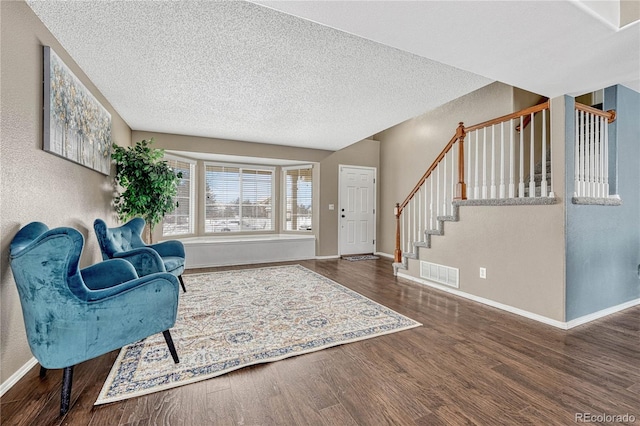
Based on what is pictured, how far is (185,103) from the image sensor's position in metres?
3.47

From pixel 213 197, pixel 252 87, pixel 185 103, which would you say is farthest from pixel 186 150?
pixel 252 87

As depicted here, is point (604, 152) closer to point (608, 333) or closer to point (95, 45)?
point (608, 333)

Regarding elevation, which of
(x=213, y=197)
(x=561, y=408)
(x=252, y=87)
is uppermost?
(x=252, y=87)

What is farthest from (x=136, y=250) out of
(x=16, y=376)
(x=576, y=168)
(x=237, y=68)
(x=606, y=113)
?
(x=606, y=113)

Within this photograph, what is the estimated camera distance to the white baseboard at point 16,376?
1.63 metres

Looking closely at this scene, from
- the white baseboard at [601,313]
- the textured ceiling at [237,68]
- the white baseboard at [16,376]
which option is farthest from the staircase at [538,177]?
the white baseboard at [16,376]

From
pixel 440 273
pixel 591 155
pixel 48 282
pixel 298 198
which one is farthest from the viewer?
pixel 298 198

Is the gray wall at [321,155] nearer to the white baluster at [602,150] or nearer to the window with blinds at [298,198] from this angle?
the window with blinds at [298,198]

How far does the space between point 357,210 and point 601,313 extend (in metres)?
4.33

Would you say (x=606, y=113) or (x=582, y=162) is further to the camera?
(x=606, y=113)

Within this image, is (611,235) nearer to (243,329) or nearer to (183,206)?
(243,329)

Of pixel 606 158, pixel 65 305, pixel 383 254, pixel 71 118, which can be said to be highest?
pixel 71 118

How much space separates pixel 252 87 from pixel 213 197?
341cm

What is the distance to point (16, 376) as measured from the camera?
1.75 metres
